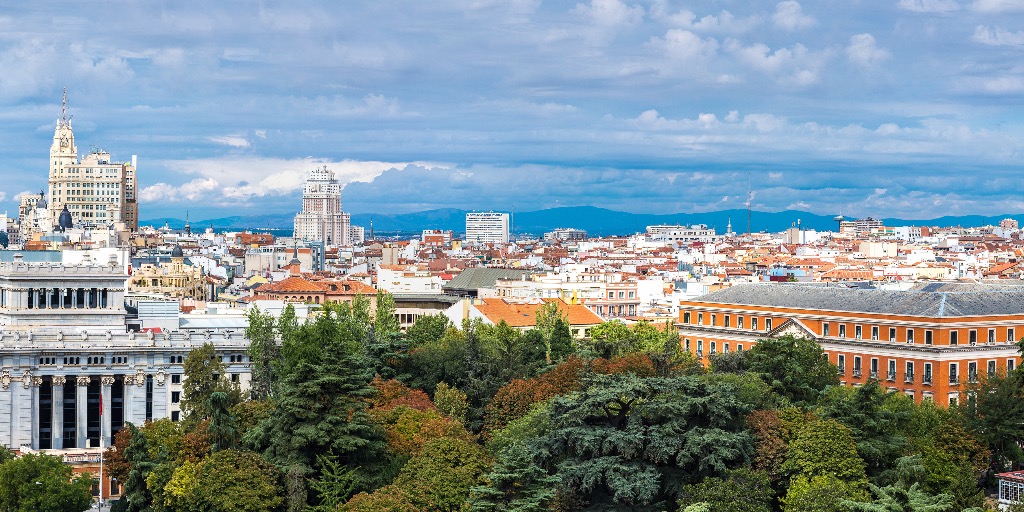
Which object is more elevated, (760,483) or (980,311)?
(980,311)

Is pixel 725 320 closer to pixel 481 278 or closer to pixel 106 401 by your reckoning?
pixel 106 401

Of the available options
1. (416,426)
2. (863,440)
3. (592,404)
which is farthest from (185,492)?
(863,440)

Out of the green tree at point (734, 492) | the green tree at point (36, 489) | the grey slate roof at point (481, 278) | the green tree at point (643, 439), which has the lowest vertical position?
the green tree at point (36, 489)

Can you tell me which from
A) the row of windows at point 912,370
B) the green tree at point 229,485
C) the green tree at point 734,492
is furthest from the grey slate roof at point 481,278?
the green tree at point 734,492

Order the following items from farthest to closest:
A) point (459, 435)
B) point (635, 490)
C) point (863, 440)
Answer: point (459, 435)
point (863, 440)
point (635, 490)

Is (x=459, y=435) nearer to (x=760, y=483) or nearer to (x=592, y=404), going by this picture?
(x=592, y=404)

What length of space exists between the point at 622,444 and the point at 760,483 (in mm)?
5081

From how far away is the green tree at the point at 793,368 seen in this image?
7288cm

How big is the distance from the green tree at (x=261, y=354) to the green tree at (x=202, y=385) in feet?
5.73

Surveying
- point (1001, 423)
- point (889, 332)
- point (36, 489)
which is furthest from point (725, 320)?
point (36, 489)

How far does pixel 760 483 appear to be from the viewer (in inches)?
2283

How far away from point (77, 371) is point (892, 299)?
4687 centimetres

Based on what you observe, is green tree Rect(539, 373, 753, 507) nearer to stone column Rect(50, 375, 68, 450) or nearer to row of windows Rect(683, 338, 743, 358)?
row of windows Rect(683, 338, 743, 358)

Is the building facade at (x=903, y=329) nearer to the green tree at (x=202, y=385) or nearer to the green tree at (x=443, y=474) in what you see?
the green tree at (x=443, y=474)
